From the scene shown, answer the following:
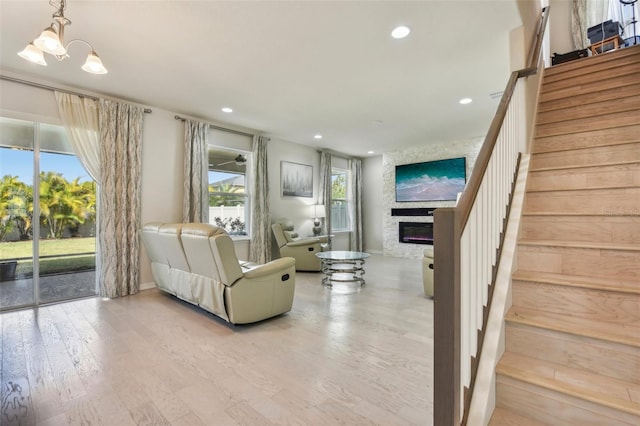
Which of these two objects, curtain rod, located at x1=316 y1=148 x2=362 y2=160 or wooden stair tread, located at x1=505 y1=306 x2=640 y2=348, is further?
curtain rod, located at x1=316 y1=148 x2=362 y2=160

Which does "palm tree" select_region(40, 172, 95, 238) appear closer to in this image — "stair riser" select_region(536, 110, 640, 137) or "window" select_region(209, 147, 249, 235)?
"window" select_region(209, 147, 249, 235)

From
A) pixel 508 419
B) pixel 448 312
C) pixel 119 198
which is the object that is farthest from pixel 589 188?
pixel 119 198

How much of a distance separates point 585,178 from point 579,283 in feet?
3.49

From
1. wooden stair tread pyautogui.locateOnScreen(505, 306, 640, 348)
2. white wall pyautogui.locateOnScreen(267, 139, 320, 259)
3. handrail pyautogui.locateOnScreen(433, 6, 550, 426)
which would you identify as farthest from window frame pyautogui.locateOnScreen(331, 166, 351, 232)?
handrail pyautogui.locateOnScreen(433, 6, 550, 426)

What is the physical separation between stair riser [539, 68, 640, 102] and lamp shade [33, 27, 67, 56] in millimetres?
4535

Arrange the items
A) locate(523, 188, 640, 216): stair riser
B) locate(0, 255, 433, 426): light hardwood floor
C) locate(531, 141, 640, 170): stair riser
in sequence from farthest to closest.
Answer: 1. locate(531, 141, 640, 170): stair riser
2. locate(523, 188, 640, 216): stair riser
3. locate(0, 255, 433, 426): light hardwood floor

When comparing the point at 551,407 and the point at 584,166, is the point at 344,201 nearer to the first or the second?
the point at 584,166

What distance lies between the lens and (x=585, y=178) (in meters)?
2.15

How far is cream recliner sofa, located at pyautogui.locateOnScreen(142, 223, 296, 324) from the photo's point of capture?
2891 mm

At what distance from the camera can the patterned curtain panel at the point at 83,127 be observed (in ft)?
12.6

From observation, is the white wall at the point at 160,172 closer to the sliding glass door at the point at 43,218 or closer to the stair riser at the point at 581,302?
the sliding glass door at the point at 43,218

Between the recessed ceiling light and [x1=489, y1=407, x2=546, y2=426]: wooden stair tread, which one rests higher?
the recessed ceiling light

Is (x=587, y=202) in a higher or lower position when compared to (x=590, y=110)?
lower

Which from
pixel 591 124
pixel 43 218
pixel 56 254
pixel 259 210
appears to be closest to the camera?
pixel 591 124
